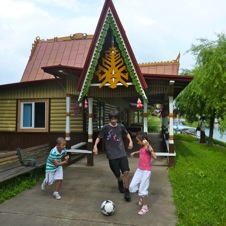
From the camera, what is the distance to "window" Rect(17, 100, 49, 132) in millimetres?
12508

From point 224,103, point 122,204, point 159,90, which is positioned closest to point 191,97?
point 224,103

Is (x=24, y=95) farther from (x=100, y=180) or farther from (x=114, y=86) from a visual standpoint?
(x=100, y=180)

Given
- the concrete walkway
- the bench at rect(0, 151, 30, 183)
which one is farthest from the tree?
the bench at rect(0, 151, 30, 183)

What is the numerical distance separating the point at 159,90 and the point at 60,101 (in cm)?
518

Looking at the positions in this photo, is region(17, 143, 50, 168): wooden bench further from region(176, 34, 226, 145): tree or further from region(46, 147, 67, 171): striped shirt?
region(176, 34, 226, 145): tree

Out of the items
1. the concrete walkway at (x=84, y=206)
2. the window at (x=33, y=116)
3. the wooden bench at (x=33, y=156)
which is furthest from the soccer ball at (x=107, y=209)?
the window at (x=33, y=116)

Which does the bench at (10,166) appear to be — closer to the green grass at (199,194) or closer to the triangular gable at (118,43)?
the triangular gable at (118,43)

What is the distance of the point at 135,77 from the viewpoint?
8.25 meters

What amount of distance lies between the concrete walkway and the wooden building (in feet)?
8.63

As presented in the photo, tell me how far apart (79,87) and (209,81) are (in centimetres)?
740

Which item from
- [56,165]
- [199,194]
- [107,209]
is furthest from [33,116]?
[199,194]

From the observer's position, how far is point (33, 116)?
12.6 metres

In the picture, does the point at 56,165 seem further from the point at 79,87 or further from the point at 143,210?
the point at 79,87

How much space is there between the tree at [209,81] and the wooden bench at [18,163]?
8.63 meters
